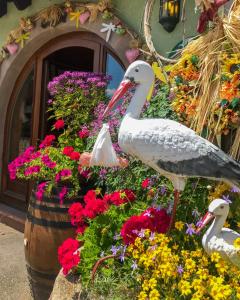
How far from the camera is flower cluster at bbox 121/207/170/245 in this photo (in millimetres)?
1815

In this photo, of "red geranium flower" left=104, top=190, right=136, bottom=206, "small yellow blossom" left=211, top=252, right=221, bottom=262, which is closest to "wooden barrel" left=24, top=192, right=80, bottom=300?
"red geranium flower" left=104, top=190, right=136, bottom=206

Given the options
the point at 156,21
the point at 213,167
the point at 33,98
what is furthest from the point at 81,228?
the point at 33,98

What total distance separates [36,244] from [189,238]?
137 centimetres

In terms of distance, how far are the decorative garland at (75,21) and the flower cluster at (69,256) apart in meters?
1.65

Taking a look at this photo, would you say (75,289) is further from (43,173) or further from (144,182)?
(43,173)

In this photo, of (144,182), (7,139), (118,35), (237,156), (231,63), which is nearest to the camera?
(231,63)

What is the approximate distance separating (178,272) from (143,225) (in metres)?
0.32

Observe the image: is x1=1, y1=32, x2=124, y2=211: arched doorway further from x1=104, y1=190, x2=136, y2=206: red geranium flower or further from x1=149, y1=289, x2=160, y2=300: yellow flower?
x1=149, y1=289, x2=160, y2=300: yellow flower

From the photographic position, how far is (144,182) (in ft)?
7.66

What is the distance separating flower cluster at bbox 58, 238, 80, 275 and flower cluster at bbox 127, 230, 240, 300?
0.34 m

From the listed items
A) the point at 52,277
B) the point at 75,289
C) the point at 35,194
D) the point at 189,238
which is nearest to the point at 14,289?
the point at 52,277

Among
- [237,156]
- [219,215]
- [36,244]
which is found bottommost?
[36,244]

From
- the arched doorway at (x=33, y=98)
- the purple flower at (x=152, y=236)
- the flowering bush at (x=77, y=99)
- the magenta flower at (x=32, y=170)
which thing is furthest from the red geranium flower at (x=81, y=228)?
the arched doorway at (x=33, y=98)

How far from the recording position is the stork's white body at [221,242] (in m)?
1.53
